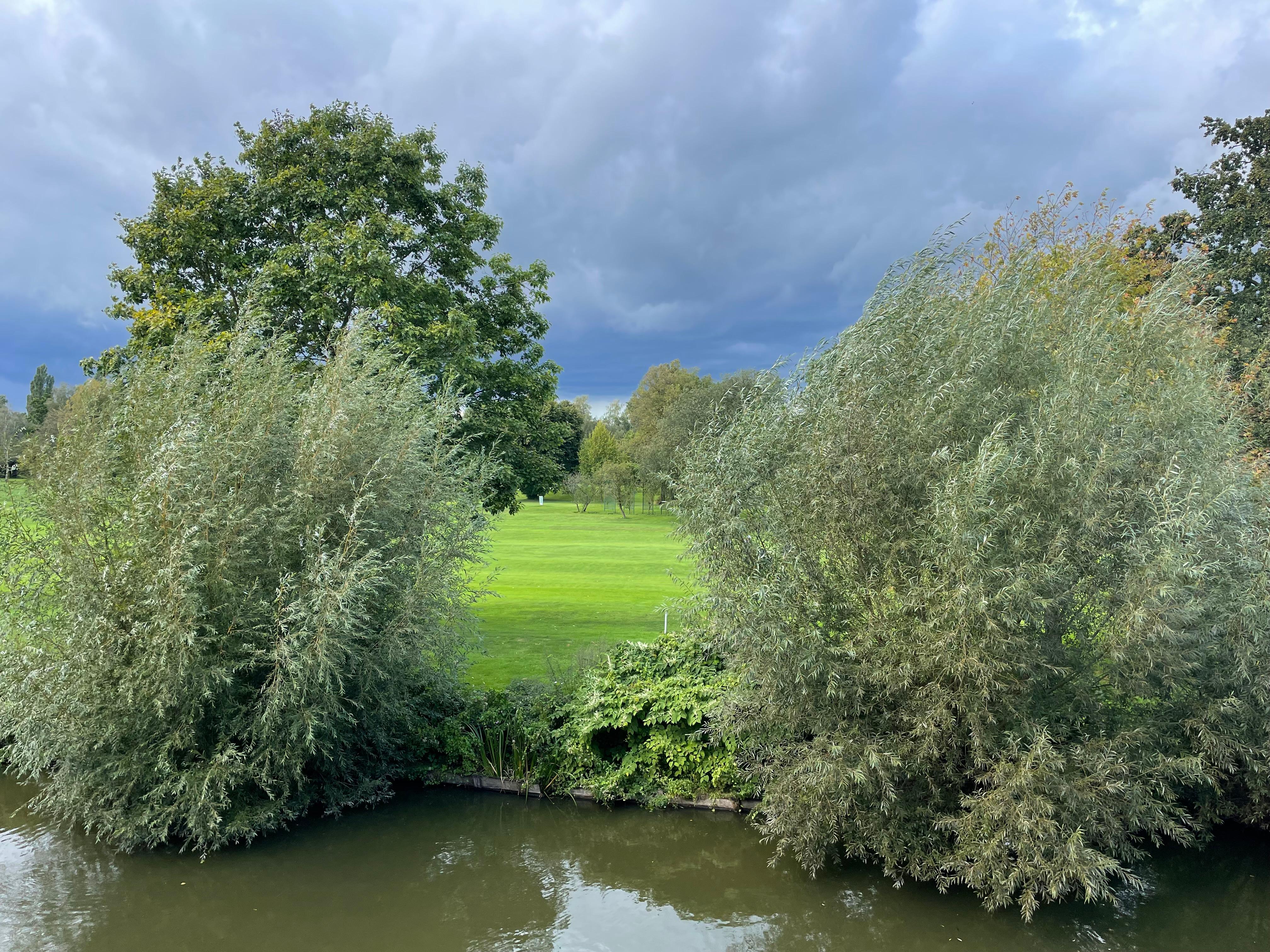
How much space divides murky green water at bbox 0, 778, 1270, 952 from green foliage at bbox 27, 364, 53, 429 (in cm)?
8179

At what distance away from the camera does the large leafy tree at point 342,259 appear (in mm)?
17422

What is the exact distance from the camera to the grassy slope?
18156 millimetres

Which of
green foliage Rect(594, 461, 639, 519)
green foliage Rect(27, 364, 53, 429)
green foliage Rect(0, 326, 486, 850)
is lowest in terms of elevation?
green foliage Rect(0, 326, 486, 850)

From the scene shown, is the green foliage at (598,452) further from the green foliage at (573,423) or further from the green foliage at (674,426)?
the green foliage at (674,426)

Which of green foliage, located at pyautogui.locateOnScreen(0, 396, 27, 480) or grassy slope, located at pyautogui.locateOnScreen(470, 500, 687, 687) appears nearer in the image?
green foliage, located at pyautogui.locateOnScreen(0, 396, 27, 480)

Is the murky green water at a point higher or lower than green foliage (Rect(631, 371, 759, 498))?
lower

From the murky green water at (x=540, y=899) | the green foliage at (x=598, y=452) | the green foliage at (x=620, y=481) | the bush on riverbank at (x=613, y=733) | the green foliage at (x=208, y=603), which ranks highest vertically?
the green foliage at (x=598, y=452)

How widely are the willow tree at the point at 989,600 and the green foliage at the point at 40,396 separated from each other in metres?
86.7

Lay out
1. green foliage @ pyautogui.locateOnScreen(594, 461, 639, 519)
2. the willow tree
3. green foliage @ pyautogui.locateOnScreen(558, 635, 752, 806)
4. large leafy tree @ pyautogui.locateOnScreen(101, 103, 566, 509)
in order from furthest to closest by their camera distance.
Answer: green foliage @ pyautogui.locateOnScreen(594, 461, 639, 519) < large leafy tree @ pyautogui.locateOnScreen(101, 103, 566, 509) < green foliage @ pyautogui.locateOnScreen(558, 635, 752, 806) < the willow tree

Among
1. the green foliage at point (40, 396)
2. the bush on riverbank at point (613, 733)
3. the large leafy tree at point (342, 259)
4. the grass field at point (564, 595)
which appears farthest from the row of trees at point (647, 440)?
the green foliage at point (40, 396)

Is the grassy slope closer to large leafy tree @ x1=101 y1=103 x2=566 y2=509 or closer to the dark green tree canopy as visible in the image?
large leafy tree @ x1=101 y1=103 x2=566 y2=509

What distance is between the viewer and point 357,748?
1298 cm

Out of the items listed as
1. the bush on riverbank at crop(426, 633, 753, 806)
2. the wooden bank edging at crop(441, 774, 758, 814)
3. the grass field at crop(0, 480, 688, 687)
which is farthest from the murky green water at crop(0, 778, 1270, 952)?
the grass field at crop(0, 480, 688, 687)

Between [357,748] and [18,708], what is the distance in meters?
4.67
